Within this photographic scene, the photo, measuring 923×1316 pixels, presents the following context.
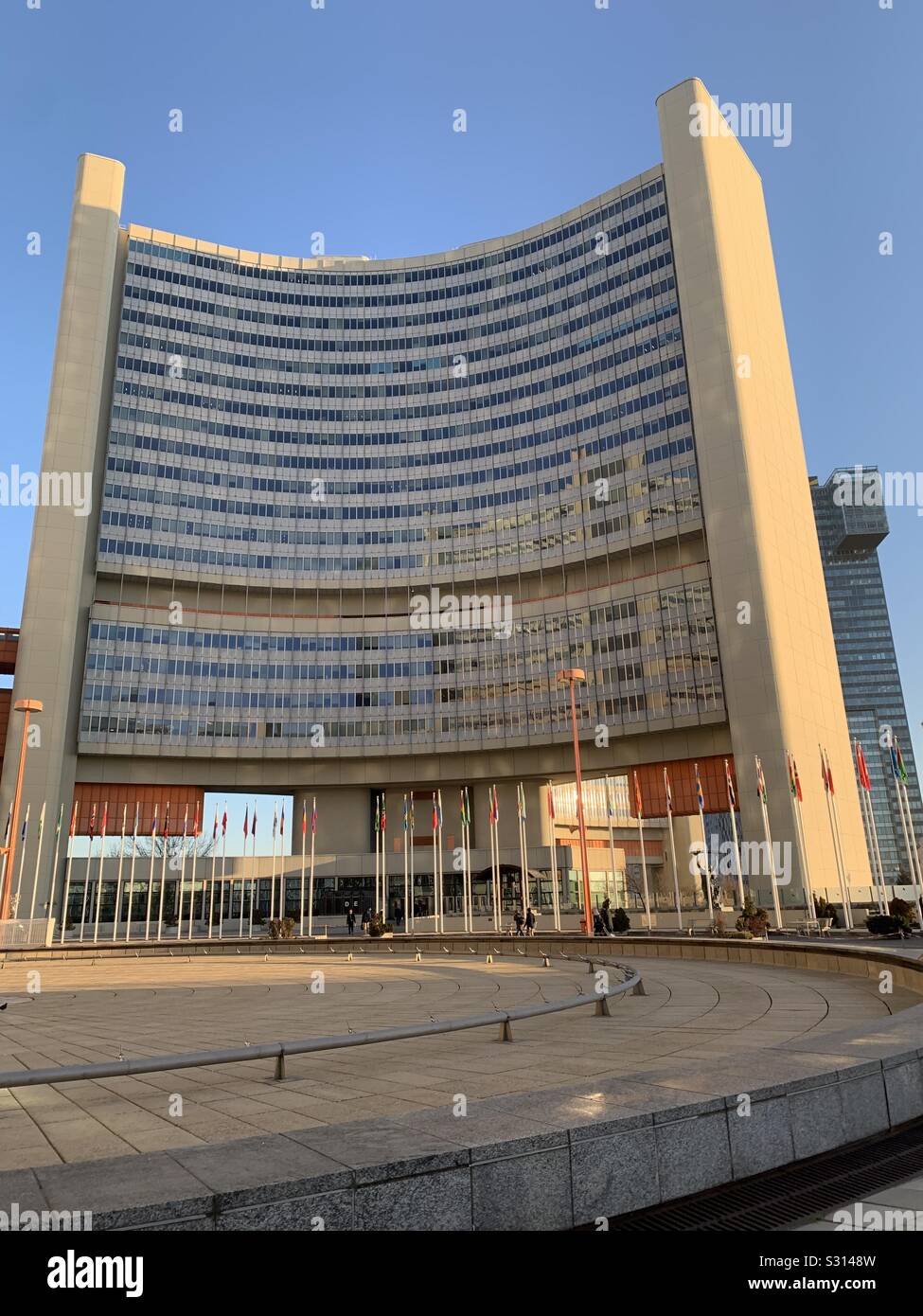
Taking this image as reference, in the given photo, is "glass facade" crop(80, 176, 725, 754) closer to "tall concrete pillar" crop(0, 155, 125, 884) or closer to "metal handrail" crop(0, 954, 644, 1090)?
"tall concrete pillar" crop(0, 155, 125, 884)

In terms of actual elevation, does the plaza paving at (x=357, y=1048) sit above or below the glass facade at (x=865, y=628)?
below

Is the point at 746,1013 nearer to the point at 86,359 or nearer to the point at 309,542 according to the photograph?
the point at 309,542

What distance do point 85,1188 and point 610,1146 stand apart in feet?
10.0

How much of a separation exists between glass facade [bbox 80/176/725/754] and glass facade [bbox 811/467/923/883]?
12076cm

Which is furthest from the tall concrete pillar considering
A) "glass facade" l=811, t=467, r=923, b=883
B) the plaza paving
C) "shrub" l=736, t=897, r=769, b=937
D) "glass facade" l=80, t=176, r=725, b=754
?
"glass facade" l=811, t=467, r=923, b=883

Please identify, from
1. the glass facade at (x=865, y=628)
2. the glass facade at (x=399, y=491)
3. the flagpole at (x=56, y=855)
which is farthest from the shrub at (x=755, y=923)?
the glass facade at (x=865, y=628)

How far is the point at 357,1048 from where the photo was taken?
12523 millimetres

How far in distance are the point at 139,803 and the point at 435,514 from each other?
128 ft

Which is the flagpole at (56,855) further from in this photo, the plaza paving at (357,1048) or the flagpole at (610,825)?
the flagpole at (610,825)

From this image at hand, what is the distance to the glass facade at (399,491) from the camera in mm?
74375

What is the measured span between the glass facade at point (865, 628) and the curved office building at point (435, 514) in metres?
113

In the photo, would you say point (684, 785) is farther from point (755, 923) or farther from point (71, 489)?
point (71, 489)

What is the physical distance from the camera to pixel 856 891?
59469 millimetres

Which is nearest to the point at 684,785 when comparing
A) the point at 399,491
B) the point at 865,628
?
the point at 399,491
